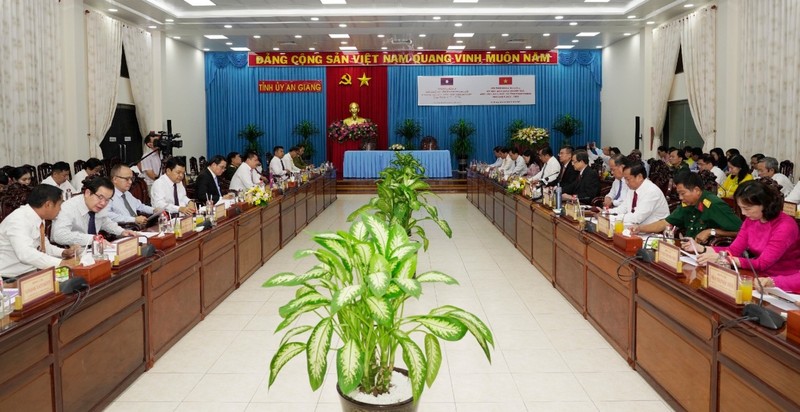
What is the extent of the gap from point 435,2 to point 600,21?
2985mm

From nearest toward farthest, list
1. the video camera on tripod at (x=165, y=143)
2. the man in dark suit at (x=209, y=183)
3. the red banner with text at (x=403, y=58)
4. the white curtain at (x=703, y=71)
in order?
the man in dark suit at (x=209, y=183) → the white curtain at (x=703, y=71) → the video camera on tripod at (x=165, y=143) → the red banner with text at (x=403, y=58)

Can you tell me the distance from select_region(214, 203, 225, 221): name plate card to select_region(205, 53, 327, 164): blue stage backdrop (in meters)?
11.1

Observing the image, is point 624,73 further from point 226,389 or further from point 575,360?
point 226,389

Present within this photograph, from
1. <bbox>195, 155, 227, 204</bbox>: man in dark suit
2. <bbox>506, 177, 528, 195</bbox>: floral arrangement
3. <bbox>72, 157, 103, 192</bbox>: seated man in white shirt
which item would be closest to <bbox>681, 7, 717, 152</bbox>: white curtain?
<bbox>506, 177, 528, 195</bbox>: floral arrangement

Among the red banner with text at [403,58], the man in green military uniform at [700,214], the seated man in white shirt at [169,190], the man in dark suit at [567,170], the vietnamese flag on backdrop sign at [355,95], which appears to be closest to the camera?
the man in green military uniform at [700,214]

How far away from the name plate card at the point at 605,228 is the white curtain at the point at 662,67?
7783mm

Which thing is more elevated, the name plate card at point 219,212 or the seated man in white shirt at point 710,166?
the seated man in white shirt at point 710,166

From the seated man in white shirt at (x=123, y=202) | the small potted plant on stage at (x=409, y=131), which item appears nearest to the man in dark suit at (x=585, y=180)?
the seated man in white shirt at (x=123, y=202)

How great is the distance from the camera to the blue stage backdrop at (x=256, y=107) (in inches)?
628

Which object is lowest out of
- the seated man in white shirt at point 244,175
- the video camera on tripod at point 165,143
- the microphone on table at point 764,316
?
the microphone on table at point 764,316

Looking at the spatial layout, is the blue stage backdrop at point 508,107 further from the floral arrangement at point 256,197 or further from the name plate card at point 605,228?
the name plate card at point 605,228

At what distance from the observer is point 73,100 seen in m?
8.96

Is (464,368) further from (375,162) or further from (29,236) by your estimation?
(375,162)

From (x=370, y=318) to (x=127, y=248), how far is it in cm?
200
